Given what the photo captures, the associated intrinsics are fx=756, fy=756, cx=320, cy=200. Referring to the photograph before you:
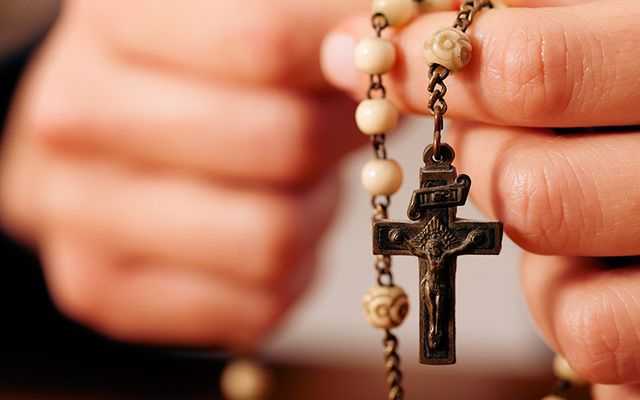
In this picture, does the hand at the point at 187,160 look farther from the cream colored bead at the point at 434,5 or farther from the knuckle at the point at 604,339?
the knuckle at the point at 604,339

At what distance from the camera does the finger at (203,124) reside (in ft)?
2.87

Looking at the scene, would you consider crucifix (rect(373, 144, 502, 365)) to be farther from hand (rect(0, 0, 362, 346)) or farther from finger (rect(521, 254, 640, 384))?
hand (rect(0, 0, 362, 346))

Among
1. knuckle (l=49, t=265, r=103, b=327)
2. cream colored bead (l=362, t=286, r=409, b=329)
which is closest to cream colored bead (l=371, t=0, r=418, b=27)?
cream colored bead (l=362, t=286, r=409, b=329)

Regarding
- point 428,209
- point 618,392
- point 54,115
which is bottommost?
point 618,392

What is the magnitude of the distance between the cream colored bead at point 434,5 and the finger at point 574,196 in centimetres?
15

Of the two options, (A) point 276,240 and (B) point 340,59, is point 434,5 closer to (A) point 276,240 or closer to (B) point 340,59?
(B) point 340,59

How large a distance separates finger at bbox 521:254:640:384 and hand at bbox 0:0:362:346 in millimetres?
376

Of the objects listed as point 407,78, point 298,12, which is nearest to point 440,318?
point 407,78

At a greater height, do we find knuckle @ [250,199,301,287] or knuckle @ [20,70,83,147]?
knuckle @ [20,70,83,147]

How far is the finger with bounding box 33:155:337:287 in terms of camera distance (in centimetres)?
94

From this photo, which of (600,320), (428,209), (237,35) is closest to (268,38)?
(237,35)

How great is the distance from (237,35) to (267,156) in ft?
0.47

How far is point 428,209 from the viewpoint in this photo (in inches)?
21.5

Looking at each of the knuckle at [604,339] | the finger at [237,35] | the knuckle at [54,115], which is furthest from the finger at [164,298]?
the knuckle at [604,339]
